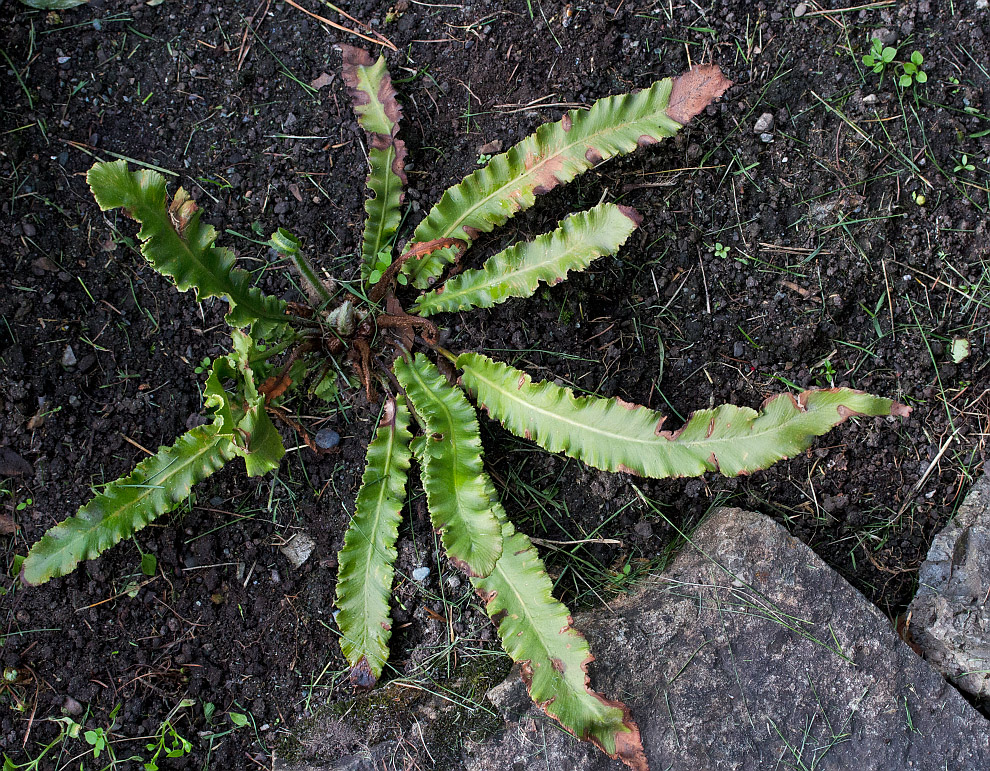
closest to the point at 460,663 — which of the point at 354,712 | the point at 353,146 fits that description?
the point at 354,712

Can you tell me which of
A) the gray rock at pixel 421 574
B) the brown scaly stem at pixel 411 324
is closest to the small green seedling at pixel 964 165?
the brown scaly stem at pixel 411 324

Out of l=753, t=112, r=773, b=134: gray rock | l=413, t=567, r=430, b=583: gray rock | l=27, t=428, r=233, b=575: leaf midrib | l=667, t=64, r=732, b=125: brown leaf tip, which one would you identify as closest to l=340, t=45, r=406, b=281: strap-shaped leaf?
l=27, t=428, r=233, b=575: leaf midrib

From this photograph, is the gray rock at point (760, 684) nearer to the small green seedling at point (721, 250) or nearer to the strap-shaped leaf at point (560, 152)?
the small green seedling at point (721, 250)

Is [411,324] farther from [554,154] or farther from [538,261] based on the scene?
[554,154]

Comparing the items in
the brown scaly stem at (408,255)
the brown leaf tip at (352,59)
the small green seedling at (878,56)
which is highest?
the brown leaf tip at (352,59)

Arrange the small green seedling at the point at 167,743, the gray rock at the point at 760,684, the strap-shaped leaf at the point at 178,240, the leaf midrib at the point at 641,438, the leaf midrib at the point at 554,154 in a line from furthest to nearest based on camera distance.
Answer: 1. the small green seedling at the point at 167,743
2. the leaf midrib at the point at 554,154
3. the gray rock at the point at 760,684
4. the leaf midrib at the point at 641,438
5. the strap-shaped leaf at the point at 178,240
